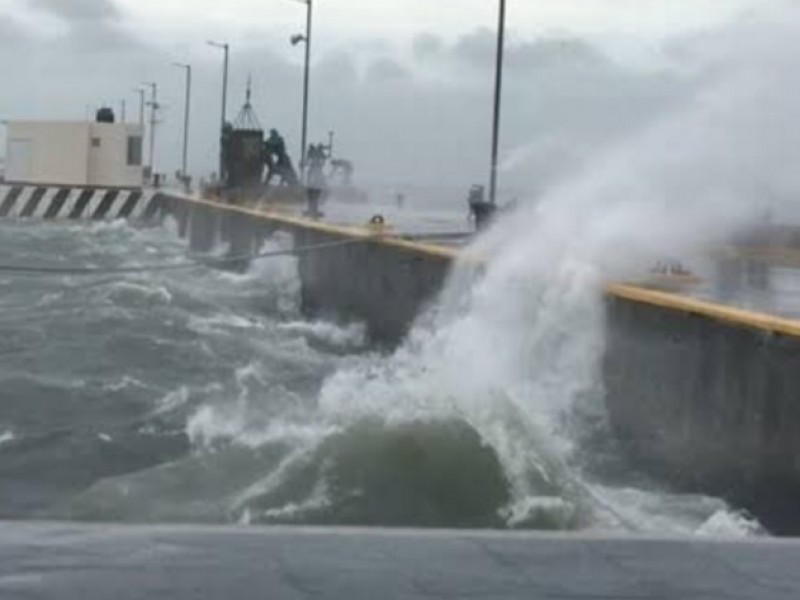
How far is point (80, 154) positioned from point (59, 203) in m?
4.98

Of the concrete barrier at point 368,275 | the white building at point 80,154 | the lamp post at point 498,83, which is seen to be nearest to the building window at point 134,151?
the white building at point 80,154

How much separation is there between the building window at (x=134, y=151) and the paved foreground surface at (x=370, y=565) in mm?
61223

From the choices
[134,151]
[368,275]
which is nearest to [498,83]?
[368,275]

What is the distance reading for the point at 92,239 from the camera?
4872cm

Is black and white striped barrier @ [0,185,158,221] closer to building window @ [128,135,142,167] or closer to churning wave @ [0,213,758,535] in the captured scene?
building window @ [128,135,142,167]

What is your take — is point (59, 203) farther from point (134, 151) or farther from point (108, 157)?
point (134, 151)

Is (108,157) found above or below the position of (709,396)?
above

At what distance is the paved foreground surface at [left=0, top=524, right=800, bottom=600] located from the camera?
564 centimetres

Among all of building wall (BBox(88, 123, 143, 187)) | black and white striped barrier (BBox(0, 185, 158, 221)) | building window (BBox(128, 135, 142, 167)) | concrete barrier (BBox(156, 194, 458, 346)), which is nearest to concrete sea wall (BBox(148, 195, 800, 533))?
concrete barrier (BBox(156, 194, 458, 346))

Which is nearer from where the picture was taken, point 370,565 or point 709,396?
point 370,565

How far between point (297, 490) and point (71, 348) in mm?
9439

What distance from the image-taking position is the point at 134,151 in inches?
2638

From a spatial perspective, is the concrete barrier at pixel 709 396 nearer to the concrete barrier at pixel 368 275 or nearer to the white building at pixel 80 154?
the concrete barrier at pixel 368 275

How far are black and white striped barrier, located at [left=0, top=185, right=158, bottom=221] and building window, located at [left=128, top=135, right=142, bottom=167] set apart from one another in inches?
201
